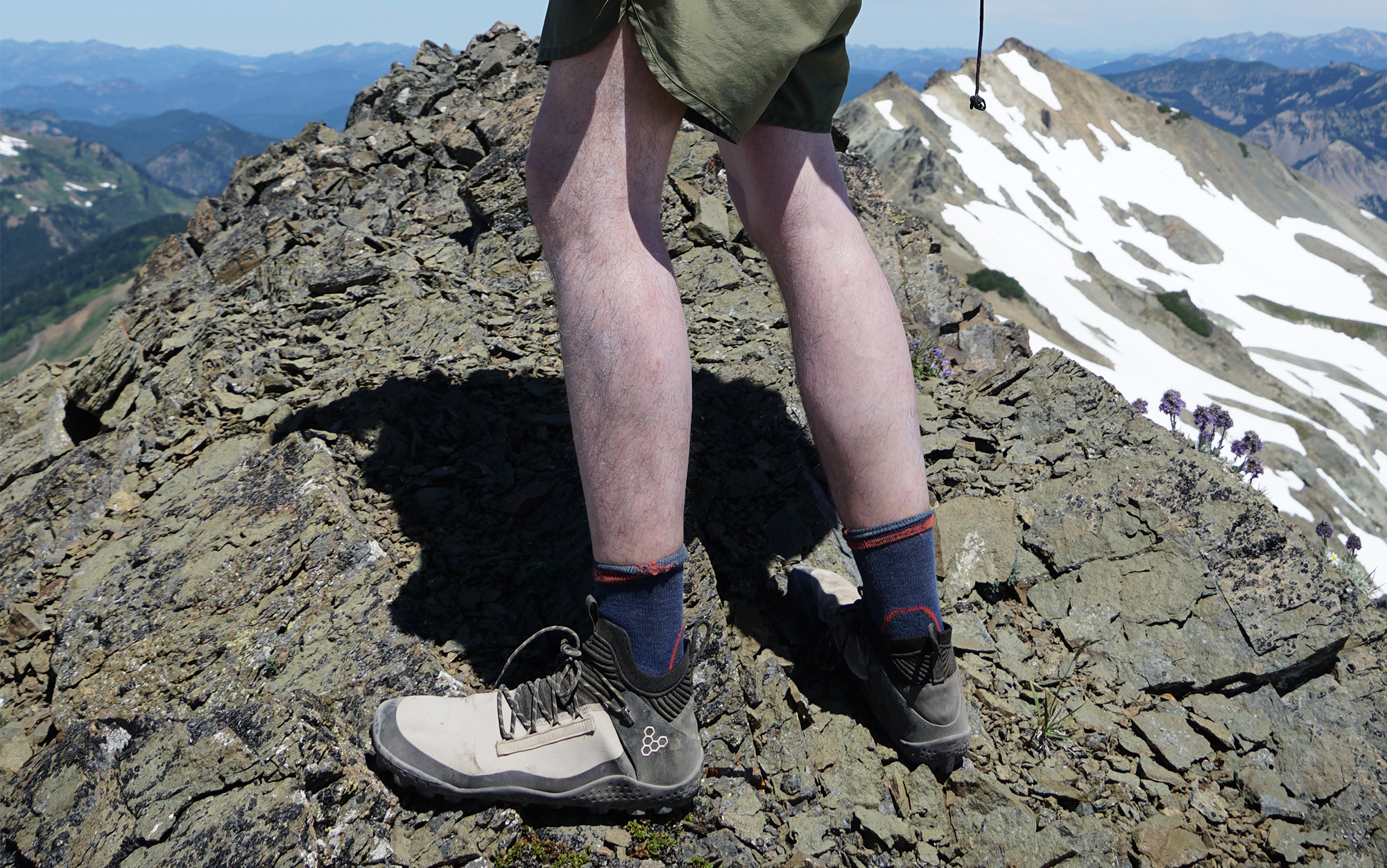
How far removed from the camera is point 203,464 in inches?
159

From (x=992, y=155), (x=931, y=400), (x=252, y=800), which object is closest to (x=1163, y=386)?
(x=992, y=155)

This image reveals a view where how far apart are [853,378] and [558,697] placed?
3.98 ft

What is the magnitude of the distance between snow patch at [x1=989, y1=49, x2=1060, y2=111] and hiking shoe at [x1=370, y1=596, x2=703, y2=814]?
115637 millimetres

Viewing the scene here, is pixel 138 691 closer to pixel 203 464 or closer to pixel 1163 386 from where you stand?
pixel 203 464

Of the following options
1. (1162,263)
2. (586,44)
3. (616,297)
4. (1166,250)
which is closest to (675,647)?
(616,297)

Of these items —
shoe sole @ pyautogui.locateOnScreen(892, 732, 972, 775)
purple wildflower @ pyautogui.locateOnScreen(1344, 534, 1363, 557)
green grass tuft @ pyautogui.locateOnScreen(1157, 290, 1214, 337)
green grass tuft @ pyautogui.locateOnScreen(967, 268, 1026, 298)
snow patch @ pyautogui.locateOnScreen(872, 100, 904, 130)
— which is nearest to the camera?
shoe sole @ pyautogui.locateOnScreen(892, 732, 972, 775)

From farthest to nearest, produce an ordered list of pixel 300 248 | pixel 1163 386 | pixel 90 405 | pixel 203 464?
pixel 1163 386
pixel 300 248
pixel 90 405
pixel 203 464

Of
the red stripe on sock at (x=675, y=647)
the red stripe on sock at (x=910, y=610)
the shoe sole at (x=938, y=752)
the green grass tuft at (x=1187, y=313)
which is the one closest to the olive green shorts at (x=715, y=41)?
the red stripe on sock at (x=675, y=647)

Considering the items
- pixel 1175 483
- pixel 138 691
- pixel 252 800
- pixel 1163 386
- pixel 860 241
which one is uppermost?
pixel 860 241

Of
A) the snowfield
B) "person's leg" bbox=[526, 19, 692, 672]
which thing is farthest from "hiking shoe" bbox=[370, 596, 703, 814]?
the snowfield

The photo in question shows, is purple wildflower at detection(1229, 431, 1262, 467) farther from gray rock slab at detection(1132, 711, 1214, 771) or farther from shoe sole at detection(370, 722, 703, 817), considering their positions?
shoe sole at detection(370, 722, 703, 817)

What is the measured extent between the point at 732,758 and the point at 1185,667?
5.70 ft

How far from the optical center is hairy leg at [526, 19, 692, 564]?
6.43 ft

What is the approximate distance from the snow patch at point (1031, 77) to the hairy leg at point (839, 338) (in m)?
115
